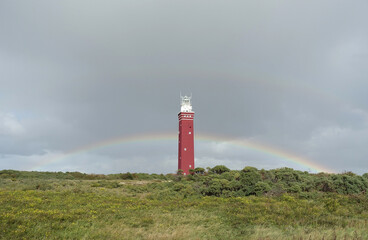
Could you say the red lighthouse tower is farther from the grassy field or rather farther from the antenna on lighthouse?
the grassy field

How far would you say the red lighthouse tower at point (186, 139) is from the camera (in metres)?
56.1

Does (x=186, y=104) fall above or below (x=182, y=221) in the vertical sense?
above

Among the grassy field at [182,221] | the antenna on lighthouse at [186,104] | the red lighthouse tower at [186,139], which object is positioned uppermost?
the antenna on lighthouse at [186,104]

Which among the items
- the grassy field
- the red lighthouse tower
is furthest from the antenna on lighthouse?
the grassy field

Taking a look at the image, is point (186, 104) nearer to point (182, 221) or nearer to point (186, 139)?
point (186, 139)

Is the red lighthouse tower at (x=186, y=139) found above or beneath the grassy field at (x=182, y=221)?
above

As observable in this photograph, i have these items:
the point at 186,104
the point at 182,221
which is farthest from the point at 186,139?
the point at 182,221

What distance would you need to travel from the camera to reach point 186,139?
57.3 meters

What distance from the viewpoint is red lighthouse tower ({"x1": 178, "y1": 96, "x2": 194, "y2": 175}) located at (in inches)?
2207

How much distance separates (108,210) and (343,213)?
12683mm

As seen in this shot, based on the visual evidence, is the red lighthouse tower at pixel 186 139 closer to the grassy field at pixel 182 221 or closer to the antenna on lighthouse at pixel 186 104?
the antenna on lighthouse at pixel 186 104

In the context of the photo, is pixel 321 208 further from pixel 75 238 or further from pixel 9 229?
pixel 9 229

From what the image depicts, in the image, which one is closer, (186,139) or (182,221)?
(182,221)

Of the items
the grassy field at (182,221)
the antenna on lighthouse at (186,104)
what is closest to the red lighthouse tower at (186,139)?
the antenna on lighthouse at (186,104)
